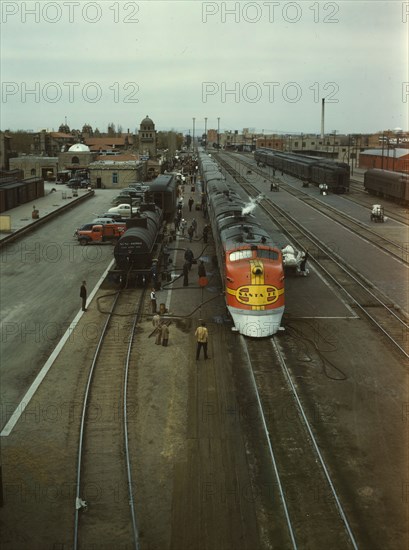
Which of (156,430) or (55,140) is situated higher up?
(55,140)

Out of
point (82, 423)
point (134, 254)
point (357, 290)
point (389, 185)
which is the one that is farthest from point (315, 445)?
point (389, 185)

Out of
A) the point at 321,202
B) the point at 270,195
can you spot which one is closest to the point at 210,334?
the point at 321,202

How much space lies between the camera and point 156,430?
40.9ft

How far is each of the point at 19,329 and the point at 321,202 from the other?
41540mm

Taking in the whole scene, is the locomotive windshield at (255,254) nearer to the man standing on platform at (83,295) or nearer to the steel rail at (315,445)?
the steel rail at (315,445)

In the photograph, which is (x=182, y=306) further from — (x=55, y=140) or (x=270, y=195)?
(x=55, y=140)

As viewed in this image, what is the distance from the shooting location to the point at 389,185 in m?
53.7

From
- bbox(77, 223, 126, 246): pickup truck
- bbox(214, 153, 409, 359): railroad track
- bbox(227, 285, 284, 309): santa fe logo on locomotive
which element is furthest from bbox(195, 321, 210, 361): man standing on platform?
bbox(77, 223, 126, 246): pickup truck

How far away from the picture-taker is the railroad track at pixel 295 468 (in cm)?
910

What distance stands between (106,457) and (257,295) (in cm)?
730

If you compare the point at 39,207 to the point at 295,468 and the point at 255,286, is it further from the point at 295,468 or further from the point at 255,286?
the point at 295,468

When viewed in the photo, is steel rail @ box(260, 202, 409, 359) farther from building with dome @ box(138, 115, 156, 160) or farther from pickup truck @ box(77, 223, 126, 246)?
building with dome @ box(138, 115, 156, 160)

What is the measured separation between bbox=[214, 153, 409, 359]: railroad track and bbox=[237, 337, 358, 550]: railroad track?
497 centimetres

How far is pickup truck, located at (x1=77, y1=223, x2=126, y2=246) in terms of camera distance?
35.8 metres
